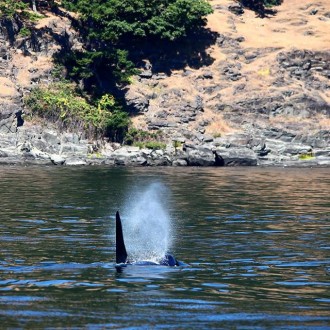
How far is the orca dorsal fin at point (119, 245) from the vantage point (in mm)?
28484

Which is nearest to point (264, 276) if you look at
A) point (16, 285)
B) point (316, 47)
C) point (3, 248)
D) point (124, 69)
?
point (16, 285)

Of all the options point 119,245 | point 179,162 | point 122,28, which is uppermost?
point 122,28

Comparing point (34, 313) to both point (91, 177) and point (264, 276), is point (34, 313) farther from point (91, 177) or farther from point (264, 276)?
point (91, 177)

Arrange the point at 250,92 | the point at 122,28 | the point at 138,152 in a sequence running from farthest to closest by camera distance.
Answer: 1. the point at 250,92
2. the point at 122,28
3. the point at 138,152

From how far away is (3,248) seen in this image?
3359 centimetres

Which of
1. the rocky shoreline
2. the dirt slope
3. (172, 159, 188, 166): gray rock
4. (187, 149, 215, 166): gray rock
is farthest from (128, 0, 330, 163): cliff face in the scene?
(172, 159, 188, 166): gray rock

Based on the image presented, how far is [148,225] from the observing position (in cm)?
4250

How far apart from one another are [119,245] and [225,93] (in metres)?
85.9

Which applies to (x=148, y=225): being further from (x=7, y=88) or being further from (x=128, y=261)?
(x=7, y=88)

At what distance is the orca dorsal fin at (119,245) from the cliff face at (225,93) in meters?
62.0

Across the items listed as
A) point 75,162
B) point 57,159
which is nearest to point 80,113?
point 75,162

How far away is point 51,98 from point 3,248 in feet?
228

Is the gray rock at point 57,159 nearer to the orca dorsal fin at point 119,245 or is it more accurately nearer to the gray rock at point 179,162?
the gray rock at point 179,162

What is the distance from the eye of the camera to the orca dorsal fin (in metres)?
28.5
